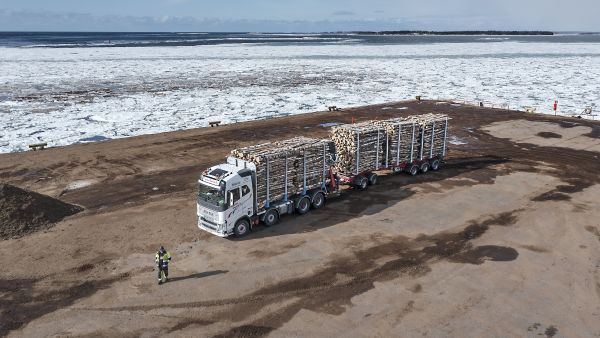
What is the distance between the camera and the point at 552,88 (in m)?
55.4

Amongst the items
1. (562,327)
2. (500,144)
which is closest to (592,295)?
(562,327)

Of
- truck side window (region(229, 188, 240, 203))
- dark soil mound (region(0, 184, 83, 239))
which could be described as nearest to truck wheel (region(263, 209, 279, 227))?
truck side window (region(229, 188, 240, 203))

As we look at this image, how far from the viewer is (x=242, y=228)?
17750 mm

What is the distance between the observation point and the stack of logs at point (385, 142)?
22188 millimetres

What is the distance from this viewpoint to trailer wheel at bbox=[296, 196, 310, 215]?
19.6 meters

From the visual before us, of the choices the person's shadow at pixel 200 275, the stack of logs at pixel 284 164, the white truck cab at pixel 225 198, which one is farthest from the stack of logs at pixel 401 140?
the person's shadow at pixel 200 275

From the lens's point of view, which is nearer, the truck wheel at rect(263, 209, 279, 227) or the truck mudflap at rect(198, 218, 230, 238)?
the truck mudflap at rect(198, 218, 230, 238)

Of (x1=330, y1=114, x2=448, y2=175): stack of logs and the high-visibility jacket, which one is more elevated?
(x1=330, y1=114, x2=448, y2=175): stack of logs

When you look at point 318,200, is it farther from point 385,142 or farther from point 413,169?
point 413,169

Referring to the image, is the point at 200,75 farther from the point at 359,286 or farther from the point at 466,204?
the point at 359,286

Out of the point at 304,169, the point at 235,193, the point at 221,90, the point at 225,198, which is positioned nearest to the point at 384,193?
the point at 304,169

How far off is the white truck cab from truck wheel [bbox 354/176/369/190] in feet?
21.2

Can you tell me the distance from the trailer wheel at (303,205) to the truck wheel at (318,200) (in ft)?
1.17

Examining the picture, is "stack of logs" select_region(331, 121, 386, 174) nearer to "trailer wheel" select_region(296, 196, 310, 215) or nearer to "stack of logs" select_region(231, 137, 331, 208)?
"stack of logs" select_region(231, 137, 331, 208)
